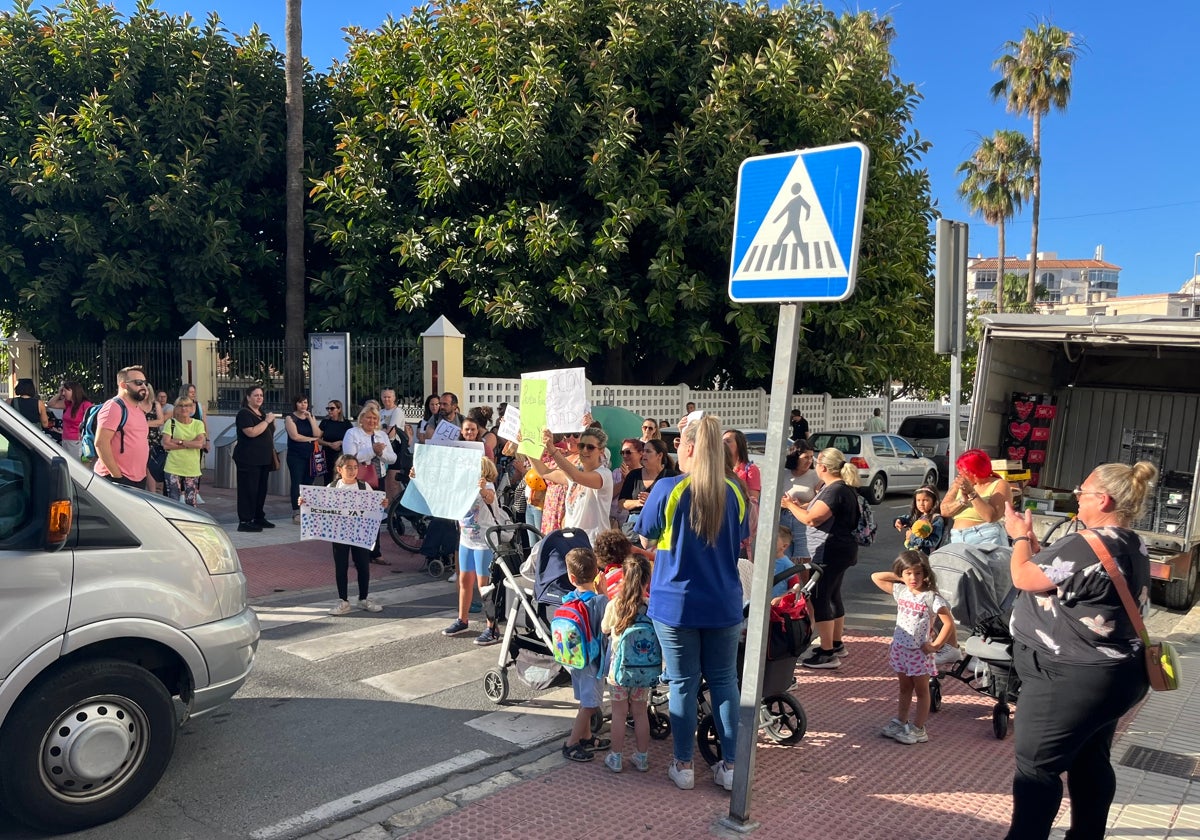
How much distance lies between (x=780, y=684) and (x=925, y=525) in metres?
2.63

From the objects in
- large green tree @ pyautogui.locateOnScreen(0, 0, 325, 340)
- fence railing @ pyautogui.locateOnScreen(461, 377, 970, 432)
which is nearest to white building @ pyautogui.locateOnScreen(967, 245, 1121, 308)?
fence railing @ pyautogui.locateOnScreen(461, 377, 970, 432)

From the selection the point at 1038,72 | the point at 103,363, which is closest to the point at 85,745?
the point at 103,363

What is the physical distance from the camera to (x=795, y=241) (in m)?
3.92

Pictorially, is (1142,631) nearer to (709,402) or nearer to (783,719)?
(783,719)

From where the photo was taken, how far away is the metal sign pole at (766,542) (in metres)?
3.94

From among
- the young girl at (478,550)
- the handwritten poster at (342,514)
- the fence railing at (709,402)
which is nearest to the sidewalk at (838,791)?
the young girl at (478,550)

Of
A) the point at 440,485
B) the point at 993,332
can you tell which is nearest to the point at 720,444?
the point at 440,485

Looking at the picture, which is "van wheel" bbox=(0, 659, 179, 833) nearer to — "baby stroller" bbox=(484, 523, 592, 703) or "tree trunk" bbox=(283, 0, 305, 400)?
"baby stroller" bbox=(484, 523, 592, 703)

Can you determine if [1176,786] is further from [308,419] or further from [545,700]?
[308,419]

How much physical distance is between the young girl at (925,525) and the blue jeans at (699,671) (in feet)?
10.4

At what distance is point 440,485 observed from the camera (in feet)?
24.7

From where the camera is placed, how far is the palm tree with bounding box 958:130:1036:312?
125ft

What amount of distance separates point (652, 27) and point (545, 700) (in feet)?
44.5

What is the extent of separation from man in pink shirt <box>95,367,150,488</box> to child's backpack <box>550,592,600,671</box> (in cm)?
475
